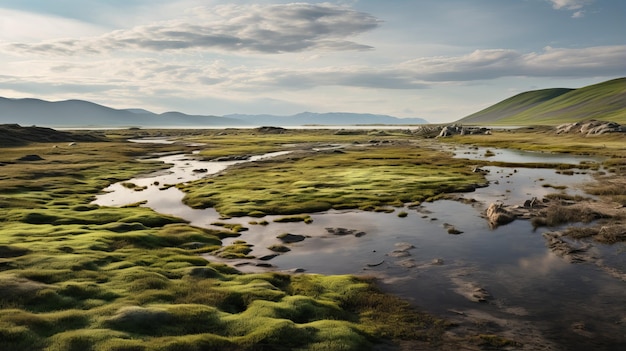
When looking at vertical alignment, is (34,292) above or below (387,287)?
above

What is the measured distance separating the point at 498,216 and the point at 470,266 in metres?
17.5

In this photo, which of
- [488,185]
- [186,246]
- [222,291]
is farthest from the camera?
[488,185]

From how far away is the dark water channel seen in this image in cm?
2561

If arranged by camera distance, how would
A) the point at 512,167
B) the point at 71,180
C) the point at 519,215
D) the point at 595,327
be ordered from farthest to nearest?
the point at 512,167 < the point at 71,180 < the point at 519,215 < the point at 595,327

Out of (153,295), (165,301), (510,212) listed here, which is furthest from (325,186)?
(165,301)

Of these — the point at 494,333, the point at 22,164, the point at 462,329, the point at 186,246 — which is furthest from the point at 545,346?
the point at 22,164

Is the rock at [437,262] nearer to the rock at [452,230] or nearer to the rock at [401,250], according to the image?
the rock at [401,250]

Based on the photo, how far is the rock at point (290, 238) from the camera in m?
45.8

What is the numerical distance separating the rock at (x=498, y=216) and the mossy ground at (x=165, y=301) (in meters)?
25.5

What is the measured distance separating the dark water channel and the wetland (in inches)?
6.6

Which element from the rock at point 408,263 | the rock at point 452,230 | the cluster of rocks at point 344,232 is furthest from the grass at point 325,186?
the rock at point 408,263

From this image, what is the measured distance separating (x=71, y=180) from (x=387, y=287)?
77.9 metres

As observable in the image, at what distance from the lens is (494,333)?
24.5 metres

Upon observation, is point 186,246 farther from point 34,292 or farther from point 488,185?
point 488,185
